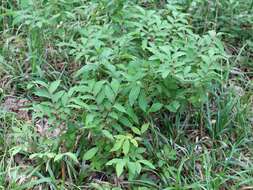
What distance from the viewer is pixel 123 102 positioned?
3.19m

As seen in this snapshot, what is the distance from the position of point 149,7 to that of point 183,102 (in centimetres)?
128

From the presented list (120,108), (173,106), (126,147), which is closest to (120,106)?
(120,108)

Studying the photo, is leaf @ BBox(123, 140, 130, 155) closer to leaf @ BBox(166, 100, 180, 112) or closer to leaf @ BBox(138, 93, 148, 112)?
leaf @ BBox(138, 93, 148, 112)

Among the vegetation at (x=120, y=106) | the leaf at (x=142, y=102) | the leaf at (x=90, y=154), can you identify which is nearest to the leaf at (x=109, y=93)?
the vegetation at (x=120, y=106)

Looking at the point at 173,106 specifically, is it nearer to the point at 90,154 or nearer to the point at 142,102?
the point at 142,102

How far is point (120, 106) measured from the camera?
3.01 meters

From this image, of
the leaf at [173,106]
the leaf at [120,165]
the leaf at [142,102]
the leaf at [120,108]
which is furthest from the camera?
the leaf at [173,106]

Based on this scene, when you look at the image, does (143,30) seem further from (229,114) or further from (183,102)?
(229,114)

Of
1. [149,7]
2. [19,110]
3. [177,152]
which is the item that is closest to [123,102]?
[177,152]

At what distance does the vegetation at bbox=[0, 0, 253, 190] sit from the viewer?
306 centimetres

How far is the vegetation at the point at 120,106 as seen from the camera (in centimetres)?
306

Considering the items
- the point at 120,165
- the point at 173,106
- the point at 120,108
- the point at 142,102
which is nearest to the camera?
the point at 120,165

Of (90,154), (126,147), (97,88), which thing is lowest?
(90,154)

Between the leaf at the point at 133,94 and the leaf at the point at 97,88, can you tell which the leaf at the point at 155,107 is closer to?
the leaf at the point at 133,94
